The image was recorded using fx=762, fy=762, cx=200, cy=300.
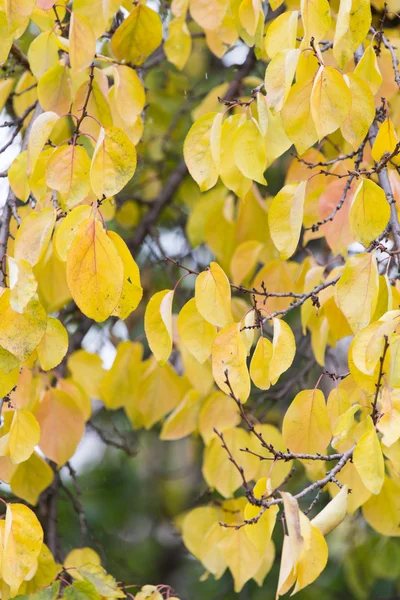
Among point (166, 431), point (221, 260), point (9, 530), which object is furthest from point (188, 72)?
point (9, 530)

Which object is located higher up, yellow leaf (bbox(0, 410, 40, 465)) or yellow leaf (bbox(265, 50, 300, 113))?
yellow leaf (bbox(265, 50, 300, 113))

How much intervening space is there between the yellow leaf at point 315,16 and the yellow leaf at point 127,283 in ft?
1.08

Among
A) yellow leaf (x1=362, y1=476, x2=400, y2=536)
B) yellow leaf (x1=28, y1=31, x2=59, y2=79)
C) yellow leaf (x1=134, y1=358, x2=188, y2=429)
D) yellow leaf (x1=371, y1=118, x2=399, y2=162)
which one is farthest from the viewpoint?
yellow leaf (x1=134, y1=358, x2=188, y2=429)

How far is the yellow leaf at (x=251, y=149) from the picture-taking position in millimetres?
970

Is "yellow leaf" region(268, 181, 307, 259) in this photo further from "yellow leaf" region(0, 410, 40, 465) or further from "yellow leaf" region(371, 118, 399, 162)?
"yellow leaf" region(0, 410, 40, 465)

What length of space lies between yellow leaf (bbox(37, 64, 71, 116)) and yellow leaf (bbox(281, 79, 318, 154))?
38 cm

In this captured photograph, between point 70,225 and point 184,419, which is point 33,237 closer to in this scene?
point 70,225

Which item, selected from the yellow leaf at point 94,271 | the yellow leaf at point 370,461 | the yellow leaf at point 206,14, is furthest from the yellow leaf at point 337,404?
the yellow leaf at point 206,14

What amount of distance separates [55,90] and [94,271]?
428 millimetres

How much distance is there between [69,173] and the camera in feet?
3.13

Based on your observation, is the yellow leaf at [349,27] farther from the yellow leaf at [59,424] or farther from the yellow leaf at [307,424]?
the yellow leaf at [59,424]

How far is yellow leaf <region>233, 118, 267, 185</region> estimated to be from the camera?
970mm

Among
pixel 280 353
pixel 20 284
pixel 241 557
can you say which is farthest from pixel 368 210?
pixel 241 557

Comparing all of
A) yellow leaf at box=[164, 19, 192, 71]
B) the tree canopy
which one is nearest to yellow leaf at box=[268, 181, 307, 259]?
the tree canopy
